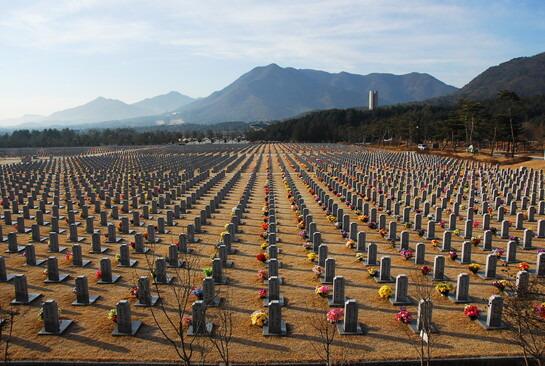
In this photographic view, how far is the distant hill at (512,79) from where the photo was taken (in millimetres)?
150625

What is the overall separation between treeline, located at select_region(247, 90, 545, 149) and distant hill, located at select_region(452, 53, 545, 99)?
65.4 m

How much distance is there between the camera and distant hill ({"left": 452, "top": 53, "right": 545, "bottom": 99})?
151m

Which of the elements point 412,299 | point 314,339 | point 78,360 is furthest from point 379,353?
point 78,360

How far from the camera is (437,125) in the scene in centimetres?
6344

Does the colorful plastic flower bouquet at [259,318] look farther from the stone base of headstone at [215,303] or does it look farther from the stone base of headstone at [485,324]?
the stone base of headstone at [485,324]

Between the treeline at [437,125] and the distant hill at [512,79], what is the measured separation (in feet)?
215

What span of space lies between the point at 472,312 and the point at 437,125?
201ft

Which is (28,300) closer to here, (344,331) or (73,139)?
(344,331)

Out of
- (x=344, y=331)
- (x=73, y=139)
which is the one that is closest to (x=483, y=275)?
(x=344, y=331)

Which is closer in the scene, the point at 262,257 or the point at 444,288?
the point at 444,288

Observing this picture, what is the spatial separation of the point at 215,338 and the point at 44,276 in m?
5.99

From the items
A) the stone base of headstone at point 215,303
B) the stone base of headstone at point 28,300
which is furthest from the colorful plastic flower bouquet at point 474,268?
the stone base of headstone at point 28,300

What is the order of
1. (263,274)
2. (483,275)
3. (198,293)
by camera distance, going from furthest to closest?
(483,275) < (263,274) < (198,293)

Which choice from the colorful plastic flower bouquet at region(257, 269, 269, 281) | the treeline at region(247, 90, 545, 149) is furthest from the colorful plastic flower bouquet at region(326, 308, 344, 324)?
the treeline at region(247, 90, 545, 149)
